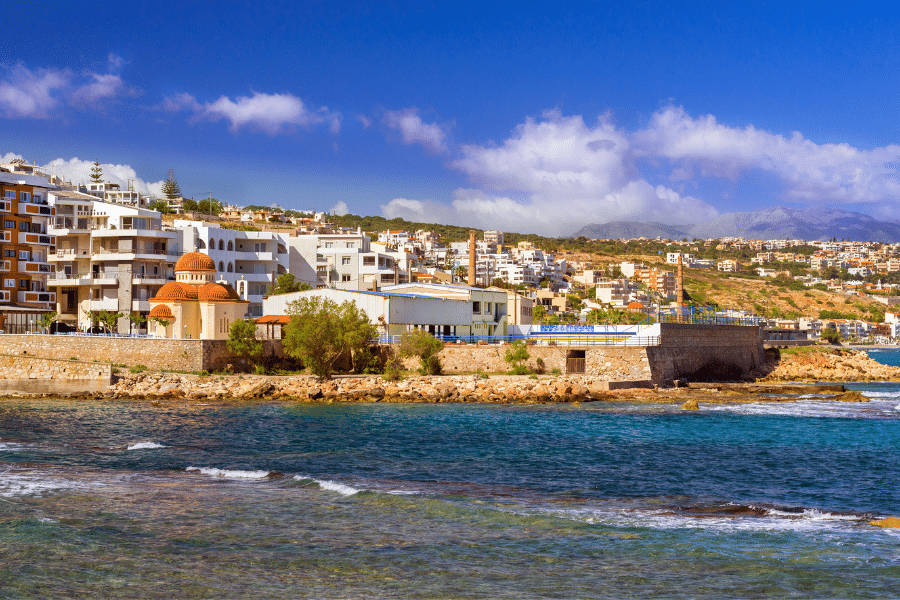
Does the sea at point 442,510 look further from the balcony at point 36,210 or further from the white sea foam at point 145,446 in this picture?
the balcony at point 36,210

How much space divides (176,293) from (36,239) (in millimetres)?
21591

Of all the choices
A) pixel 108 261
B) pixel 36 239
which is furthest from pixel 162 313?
pixel 36 239

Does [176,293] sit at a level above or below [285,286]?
below

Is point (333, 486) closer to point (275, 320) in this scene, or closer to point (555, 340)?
point (555, 340)

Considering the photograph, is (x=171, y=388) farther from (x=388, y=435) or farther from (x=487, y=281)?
(x=487, y=281)

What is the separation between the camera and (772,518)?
65.2ft

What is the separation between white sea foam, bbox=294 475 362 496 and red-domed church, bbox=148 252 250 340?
3320cm

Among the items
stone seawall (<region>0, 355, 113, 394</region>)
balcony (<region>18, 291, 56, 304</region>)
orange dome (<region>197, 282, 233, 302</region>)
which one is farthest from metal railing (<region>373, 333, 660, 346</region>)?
balcony (<region>18, 291, 56, 304</region>)

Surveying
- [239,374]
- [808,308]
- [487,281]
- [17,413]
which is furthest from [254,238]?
[808,308]

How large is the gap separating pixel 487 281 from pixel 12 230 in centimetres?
10146

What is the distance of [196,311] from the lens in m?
56.7

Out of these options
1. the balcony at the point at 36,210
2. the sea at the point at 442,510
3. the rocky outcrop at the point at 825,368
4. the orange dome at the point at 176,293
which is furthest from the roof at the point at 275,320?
the rocky outcrop at the point at 825,368

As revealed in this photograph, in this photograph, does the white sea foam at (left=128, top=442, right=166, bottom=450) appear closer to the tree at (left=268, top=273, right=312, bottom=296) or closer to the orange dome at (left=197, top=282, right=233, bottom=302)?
the orange dome at (left=197, top=282, right=233, bottom=302)

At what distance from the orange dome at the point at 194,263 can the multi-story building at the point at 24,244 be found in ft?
43.4
